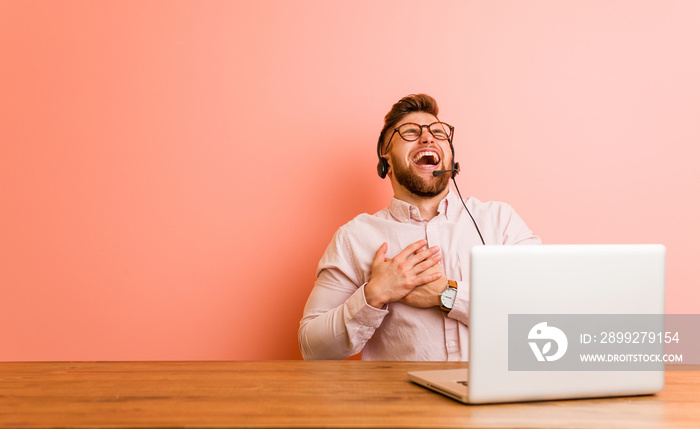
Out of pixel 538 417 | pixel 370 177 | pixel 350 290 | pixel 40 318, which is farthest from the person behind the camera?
pixel 370 177

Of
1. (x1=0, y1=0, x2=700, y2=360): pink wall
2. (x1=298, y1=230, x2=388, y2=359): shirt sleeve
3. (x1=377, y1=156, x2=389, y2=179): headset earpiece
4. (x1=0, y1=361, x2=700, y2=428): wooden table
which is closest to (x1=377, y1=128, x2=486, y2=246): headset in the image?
(x1=377, y1=156, x2=389, y2=179): headset earpiece

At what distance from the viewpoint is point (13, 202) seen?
240 cm

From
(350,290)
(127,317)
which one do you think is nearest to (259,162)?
(350,290)

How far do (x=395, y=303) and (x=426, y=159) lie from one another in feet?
2.06

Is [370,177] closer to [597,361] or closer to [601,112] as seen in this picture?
[601,112]

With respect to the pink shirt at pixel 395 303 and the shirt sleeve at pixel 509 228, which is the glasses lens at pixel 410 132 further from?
the shirt sleeve at pixel 509 228

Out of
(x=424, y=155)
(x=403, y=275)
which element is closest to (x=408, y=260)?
(x=403, y=275)

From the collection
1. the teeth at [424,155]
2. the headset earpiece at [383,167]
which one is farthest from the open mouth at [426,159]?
the headset earpiece at [383,167]

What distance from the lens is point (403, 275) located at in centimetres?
192

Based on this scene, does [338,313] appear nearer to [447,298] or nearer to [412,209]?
[447,298]

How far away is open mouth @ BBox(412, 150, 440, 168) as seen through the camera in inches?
90.0

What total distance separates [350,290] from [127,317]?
3.08 feet

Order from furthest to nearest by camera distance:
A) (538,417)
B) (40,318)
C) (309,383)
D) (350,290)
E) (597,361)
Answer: (40,318)
(350,290)
(309,383)
(597,361)
(538,417)

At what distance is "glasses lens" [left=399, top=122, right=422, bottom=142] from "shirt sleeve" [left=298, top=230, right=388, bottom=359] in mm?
459
